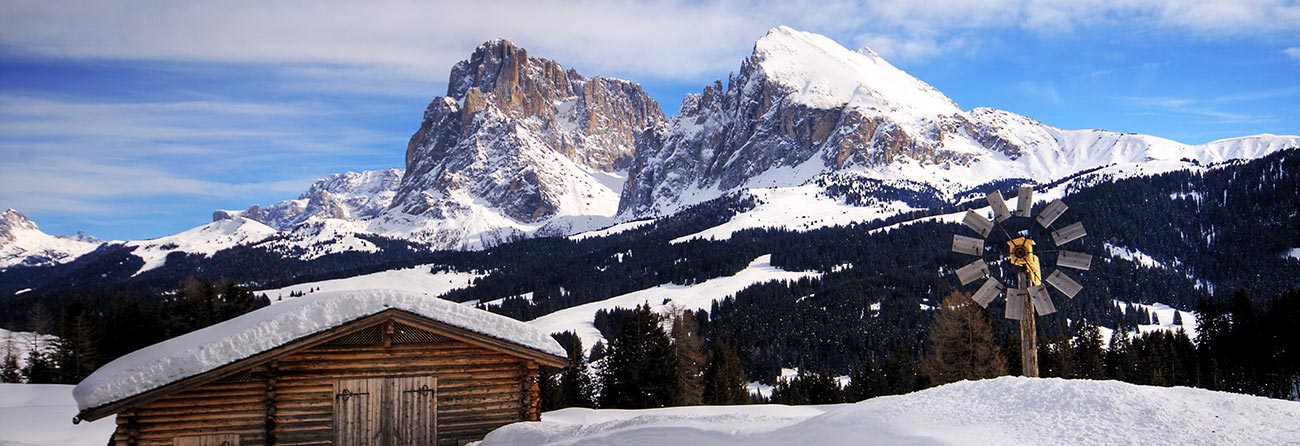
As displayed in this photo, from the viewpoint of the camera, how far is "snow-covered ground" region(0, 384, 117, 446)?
29359mm

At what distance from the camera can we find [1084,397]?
12.3 meters

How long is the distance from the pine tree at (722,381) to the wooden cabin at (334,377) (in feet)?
145

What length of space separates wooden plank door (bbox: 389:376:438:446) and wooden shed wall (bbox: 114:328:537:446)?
15cm

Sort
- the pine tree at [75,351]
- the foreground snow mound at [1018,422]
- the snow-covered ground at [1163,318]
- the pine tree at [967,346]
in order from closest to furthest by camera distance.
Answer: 1. the foreground snow mound at [1018,422]
2. the pine tree at [967,346]
3. the pine tree at [75,351]
4. the snow-covered ground at [1163,318]

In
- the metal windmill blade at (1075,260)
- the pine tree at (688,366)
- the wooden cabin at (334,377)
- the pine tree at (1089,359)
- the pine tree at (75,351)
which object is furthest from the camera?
the pine tree at (75,351)

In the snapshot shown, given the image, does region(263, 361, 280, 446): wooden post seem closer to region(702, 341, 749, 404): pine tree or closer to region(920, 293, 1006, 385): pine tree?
region(920, 293, 1006, 385): pine tree

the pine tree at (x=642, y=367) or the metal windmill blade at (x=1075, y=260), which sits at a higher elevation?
the metal windmill blade at (x=1075, y=260)

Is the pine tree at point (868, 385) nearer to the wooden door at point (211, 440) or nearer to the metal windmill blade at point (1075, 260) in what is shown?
the metal windmill blade at point (1075, 260)

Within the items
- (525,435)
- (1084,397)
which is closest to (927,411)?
(1084,397)

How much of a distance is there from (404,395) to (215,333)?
15.7ft

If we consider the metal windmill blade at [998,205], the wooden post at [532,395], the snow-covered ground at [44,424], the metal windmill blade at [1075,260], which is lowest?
the snow-covered ground at [44,424]

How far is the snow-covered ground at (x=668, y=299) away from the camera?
16675 cm

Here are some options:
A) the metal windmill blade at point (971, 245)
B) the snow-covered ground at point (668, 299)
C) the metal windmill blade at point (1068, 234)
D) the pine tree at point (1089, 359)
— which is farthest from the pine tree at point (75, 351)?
the snow-covered ground at point (668, 299)

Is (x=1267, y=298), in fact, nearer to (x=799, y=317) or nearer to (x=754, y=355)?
(x=799, y=317)
